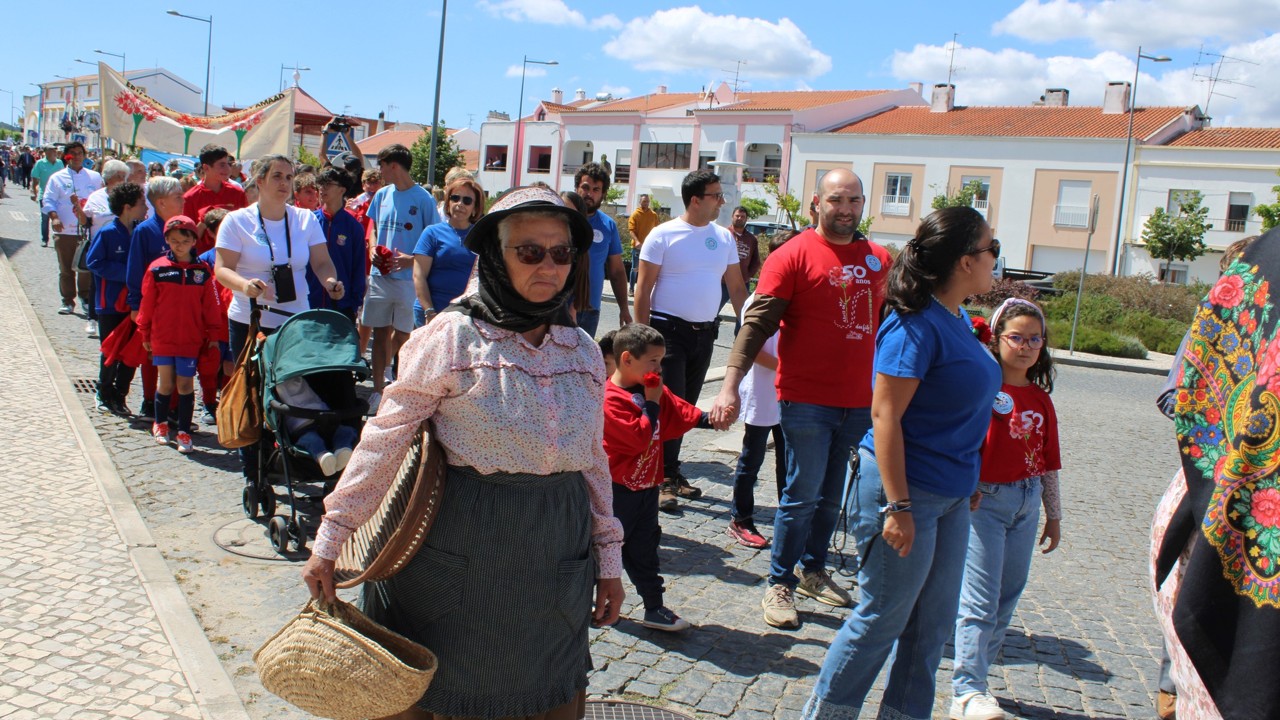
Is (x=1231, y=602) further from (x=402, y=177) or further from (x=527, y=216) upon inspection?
(x=402, y=177)

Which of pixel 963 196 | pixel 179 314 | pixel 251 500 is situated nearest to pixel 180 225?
pixel 179 314

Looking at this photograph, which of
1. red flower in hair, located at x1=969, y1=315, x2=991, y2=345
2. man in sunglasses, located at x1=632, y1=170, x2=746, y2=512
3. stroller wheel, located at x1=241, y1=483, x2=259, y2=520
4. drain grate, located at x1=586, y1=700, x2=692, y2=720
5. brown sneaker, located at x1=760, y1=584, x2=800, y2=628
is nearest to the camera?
drain grate, located at x1=586, y1=700, x2=692, y2=720

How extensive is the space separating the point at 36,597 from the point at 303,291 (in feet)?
8.49

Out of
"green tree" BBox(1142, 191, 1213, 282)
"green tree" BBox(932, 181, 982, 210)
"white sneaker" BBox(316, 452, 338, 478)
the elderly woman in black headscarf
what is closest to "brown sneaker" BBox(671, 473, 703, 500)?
"white sneaker" BBox(316, 452, 338, 478)

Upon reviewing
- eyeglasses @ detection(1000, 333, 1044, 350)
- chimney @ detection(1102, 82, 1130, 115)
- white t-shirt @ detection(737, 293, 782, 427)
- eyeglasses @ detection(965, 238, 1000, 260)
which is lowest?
white t-shirt @ detection(737, 293, 782, 427)

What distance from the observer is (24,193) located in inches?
1658

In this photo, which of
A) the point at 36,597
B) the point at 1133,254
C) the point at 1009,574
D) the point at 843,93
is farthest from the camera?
the point at 843,93

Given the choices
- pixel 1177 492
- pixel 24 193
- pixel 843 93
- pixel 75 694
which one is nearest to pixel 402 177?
pixel 75 694

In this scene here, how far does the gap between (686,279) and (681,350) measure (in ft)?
1.52

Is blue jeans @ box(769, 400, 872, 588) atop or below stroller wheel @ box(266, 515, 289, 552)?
atop

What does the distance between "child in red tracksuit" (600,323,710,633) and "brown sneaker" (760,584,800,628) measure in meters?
0.40

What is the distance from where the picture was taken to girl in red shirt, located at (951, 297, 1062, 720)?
155 inches

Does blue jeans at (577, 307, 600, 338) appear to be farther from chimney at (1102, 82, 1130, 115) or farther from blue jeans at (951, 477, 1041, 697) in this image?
chimney at (1102, 82, 1130, 115)

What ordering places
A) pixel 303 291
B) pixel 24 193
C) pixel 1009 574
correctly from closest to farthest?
pixel 1009 574
pixel 303 291
pixel 24 193
